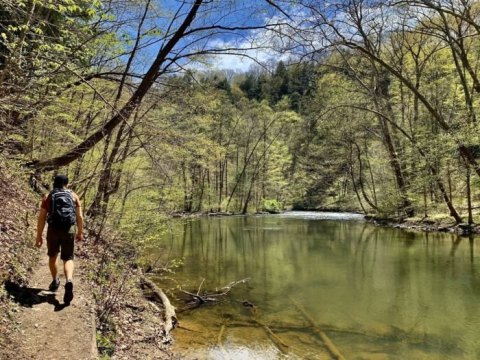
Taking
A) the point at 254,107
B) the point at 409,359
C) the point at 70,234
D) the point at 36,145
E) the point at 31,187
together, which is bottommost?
the point at 409,359

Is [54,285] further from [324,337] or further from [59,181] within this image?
[324,337]

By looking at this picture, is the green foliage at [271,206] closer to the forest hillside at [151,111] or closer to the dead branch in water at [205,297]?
the forest hillside at [151,111]

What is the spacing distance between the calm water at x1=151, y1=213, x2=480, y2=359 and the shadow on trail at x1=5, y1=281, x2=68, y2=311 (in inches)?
95.9

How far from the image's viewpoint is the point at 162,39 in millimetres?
8586

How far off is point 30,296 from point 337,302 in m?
7.03

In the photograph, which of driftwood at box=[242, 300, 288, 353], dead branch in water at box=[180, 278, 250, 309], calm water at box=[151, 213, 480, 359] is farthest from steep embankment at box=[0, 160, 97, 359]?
dead branch in water at box=[180, 278, 250, 309]

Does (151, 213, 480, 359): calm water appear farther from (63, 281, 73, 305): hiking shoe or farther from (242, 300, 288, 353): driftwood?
(63, 281, 73, 305): hiking shoe

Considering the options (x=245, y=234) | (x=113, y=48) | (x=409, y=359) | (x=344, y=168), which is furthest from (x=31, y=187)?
(x=344, y=168)

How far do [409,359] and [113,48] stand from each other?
10.1 metres

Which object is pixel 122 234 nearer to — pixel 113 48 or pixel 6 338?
pixel 113 48

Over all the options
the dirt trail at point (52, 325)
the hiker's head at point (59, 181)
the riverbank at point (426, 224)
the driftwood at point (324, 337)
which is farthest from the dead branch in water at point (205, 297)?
the riverbank at point (426, 224)

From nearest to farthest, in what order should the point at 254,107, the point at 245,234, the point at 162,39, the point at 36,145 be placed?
the point at 162,39
the point at 36,145
the point at 245,234
the point at 254,107

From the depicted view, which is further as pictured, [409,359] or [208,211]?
[208,211]

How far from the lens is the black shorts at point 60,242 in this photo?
216 inches
